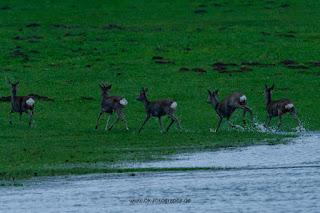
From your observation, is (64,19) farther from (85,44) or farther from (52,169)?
(52,169)

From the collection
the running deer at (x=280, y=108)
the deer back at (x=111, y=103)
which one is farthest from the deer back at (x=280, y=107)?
the deer back at (x=111, y=103)

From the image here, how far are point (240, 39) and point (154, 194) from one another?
34342 millimetres

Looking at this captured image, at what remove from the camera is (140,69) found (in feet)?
137

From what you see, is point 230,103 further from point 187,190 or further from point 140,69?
point 140,69

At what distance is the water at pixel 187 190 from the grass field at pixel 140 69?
1617mm

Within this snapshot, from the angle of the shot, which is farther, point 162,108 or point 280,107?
point 280,107

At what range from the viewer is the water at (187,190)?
15164 millimetres

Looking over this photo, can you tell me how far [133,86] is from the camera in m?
38.1

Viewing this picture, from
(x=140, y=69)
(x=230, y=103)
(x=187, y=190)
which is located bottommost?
(x=187, y=190)

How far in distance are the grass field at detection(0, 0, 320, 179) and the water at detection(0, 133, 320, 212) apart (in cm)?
162

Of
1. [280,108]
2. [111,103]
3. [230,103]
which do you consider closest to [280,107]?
[280,108]

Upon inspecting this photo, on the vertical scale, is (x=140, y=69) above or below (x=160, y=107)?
above

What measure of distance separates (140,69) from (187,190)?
25.8m

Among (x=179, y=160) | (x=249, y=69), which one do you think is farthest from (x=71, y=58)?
(x=179, y=160)
